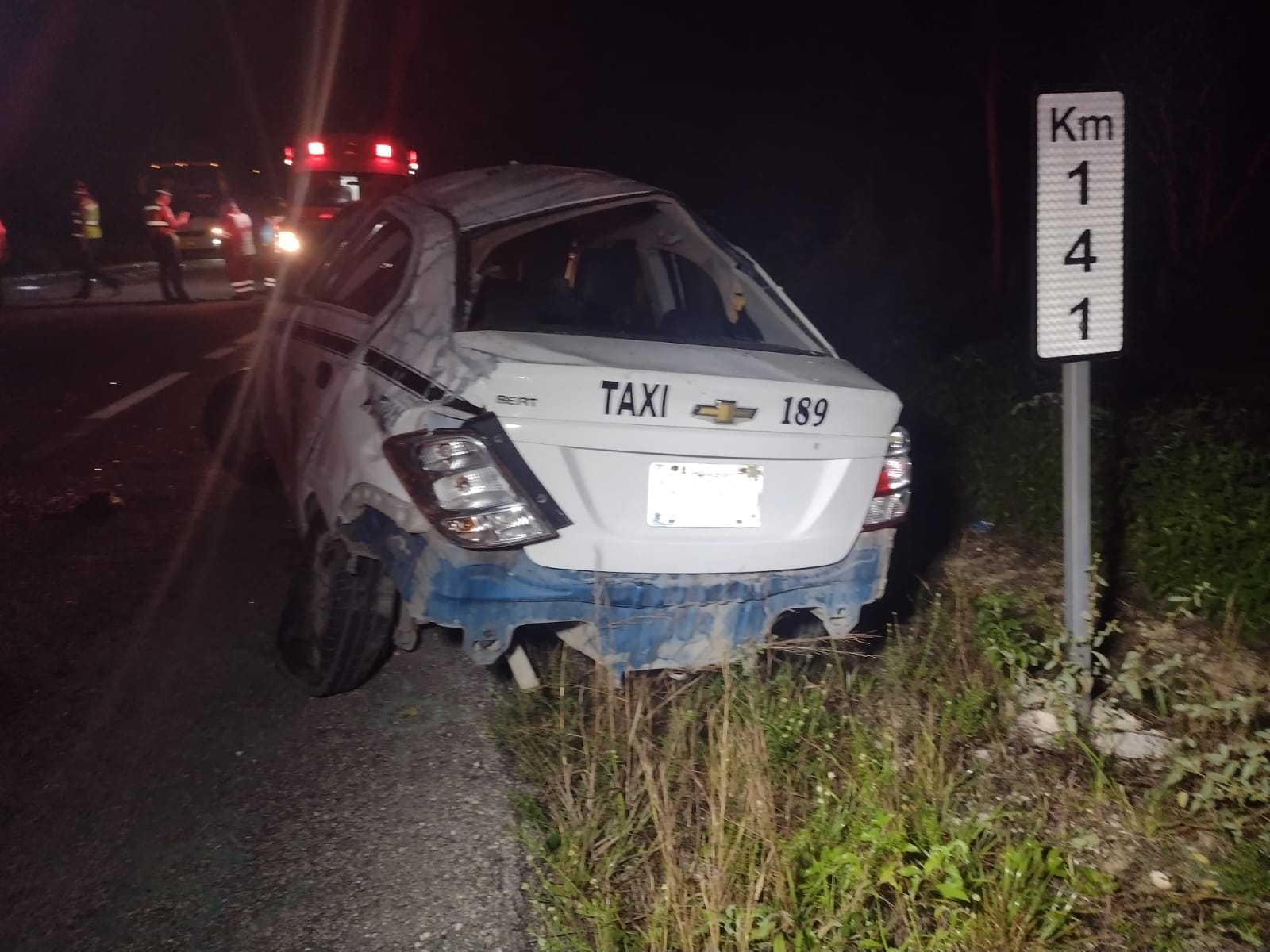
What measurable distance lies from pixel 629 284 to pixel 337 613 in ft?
5.70

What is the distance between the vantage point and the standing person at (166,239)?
1573 centimetres

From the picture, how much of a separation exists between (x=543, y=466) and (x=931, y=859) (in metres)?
1.38

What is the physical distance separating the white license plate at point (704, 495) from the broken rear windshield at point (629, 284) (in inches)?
22.7

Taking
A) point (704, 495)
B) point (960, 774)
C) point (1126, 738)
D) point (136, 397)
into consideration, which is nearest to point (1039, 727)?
point (1126, 738)

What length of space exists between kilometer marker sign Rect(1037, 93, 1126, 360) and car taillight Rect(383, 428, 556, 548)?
5.23ft

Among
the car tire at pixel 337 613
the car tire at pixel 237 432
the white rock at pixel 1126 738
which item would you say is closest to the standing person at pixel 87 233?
the car tire at pixel 237 432

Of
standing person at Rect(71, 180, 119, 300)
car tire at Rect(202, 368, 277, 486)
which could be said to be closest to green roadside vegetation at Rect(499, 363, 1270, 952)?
car tire at Rect(202, 368, 277, 486)

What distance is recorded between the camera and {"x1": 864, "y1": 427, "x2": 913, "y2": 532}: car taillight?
3.64 metres

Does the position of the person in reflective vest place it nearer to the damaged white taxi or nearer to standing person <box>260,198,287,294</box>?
standing person <box>260,198,287,294</box>

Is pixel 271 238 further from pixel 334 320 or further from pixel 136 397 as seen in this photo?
pixel 334 320

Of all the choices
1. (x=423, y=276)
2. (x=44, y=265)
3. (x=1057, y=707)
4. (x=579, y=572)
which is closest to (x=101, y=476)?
(x=423, y=276)

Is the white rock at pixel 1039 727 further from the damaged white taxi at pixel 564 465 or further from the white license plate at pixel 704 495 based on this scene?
the white license plate at pixel 704 495

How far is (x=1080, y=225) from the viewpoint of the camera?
Result: 3389 millimetres

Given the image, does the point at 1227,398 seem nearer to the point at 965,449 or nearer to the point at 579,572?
the point at 965,449
